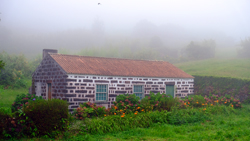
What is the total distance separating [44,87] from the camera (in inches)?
687

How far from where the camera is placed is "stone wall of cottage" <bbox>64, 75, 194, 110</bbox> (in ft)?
50.0

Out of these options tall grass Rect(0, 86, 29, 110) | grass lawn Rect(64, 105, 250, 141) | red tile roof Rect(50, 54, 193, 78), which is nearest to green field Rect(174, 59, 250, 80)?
red tile roof Rect(50, 54, 193, 78)

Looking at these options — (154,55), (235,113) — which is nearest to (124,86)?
(235,113)

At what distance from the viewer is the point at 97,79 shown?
16.4 metres

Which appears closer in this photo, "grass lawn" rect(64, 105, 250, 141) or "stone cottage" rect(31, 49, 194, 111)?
"grass lawn" rect(64, 105, 250, 141)

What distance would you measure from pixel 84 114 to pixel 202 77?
19038 millimetres

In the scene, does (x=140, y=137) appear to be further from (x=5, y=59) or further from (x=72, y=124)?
(x=5, y=59)

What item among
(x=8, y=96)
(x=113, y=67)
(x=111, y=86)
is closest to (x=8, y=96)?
(x=8, y=96)

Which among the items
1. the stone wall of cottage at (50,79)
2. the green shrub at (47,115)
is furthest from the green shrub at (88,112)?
the stone wall of cottage at (50,79)

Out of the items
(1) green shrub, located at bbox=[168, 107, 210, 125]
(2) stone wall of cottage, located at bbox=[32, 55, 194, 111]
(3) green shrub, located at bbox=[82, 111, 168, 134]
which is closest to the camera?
(3) green shrub, located at bbox=[82, 111, 168, 134]

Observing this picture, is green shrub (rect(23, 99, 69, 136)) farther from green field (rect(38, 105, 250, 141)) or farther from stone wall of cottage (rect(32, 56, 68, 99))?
stone wall of cottage (rect(32, 56, 68, 99))

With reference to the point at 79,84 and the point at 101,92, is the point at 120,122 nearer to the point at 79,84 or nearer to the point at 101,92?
the point at 79,84

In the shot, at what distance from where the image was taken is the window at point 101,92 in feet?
53.9

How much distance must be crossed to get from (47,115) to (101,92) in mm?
7710
